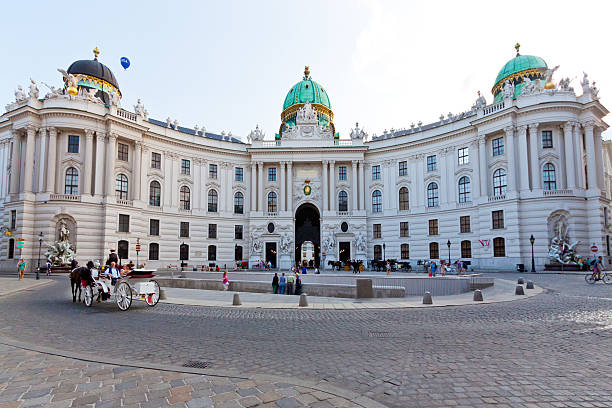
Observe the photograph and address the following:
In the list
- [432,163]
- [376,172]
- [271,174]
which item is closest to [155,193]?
[271,174]

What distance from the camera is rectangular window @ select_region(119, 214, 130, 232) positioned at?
140 feet

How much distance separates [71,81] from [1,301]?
116 ft

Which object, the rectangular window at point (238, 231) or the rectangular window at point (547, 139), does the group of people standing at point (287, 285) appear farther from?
the rectangular window at point (547, 139)

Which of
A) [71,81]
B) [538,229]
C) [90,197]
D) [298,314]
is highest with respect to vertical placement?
[71,81]

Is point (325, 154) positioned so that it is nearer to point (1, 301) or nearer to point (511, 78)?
point (511, 78)

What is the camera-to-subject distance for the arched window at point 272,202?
54316 millimetres

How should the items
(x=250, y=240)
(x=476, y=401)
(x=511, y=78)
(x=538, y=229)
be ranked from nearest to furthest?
(x=476, y=401) < (x=538, y=229) < (x=511, y=78) < (x=250, y=240)

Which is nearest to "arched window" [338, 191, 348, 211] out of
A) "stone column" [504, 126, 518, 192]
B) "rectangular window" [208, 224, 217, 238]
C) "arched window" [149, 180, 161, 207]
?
"rectangular window" [208, 224, 217, 238]

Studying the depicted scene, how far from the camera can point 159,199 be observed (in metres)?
48.1

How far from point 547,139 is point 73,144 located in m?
54.5

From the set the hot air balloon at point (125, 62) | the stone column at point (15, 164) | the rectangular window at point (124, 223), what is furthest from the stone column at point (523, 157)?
the stone column at point (15, 164)

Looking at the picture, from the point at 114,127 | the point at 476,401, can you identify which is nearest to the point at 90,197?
the point at 114,127

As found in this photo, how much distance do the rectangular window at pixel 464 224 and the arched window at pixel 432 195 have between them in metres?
4.33

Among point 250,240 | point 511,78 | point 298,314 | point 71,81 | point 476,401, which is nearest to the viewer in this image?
point 476,401
